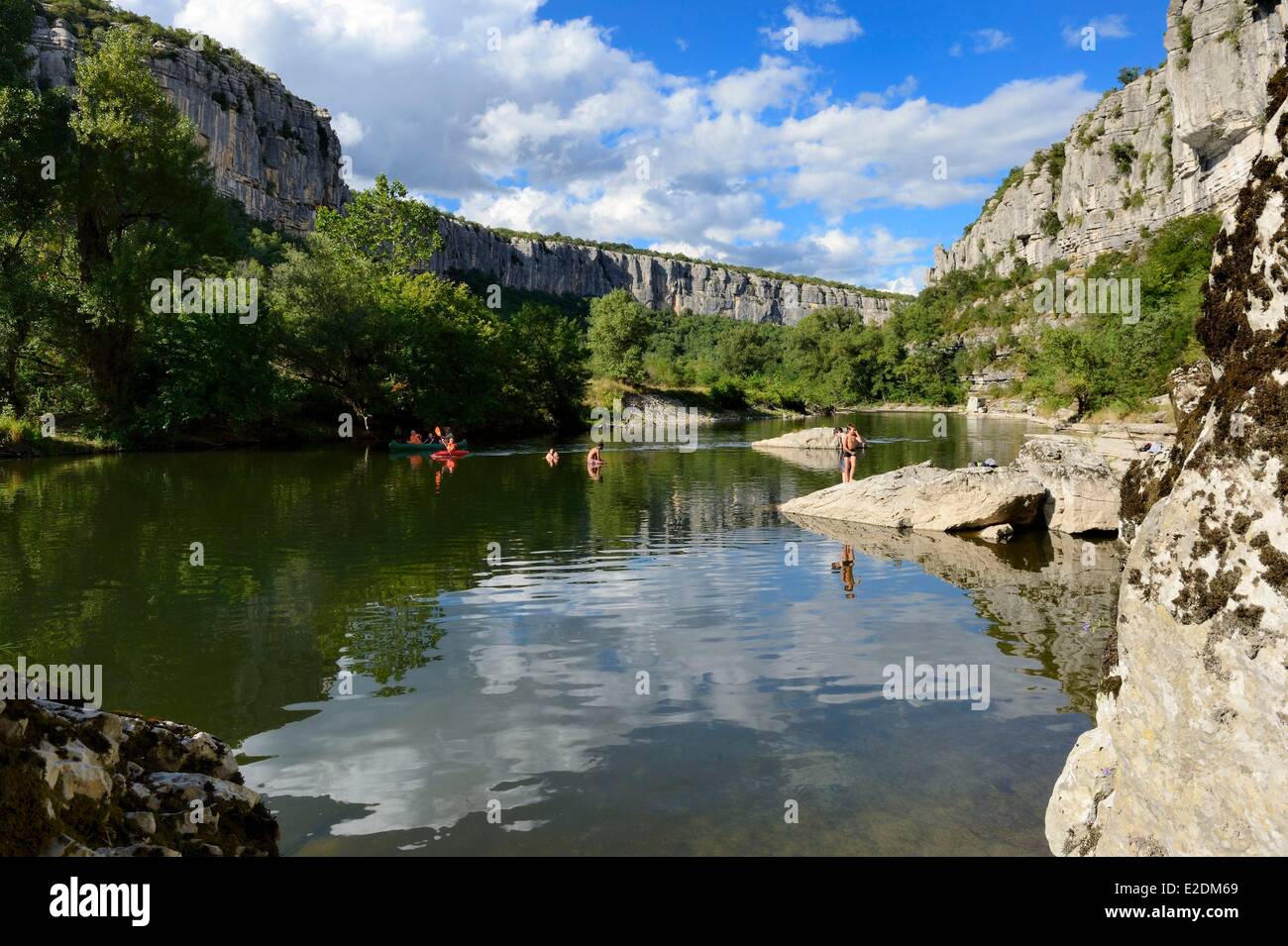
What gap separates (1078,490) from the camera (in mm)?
18219

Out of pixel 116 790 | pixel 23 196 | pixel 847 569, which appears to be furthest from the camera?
pixel 23 196

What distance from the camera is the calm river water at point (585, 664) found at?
5.88 metres

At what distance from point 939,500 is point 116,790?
60.2 ft

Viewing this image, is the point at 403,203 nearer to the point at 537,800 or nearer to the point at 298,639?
the point at 298,639

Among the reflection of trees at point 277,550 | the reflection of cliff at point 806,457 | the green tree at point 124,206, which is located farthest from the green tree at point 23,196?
the reflection of cliff at point 806,457

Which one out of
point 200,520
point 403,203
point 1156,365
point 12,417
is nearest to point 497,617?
point 200,520

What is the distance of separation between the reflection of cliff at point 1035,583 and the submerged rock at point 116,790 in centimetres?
751

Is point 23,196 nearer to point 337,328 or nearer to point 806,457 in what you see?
point 337,328

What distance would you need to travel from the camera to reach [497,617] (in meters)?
11.4

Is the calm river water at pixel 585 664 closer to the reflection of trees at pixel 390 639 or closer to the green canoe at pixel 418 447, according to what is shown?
the reflection of trees at pixel 390 639

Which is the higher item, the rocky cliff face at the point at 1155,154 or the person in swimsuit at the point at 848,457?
the rocky cliff face at the point at 1155,154

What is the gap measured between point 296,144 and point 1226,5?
143706 mm

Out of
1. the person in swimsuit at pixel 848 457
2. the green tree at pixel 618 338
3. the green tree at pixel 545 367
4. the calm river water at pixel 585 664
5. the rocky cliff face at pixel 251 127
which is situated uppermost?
the rocky cliff face at pixel 251 127

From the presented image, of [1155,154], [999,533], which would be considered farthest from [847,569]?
[1155,154]
